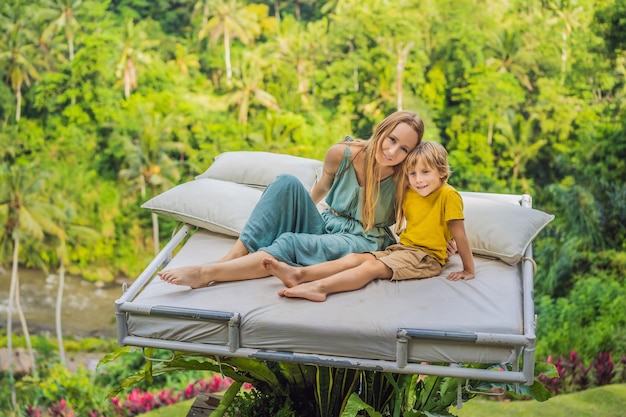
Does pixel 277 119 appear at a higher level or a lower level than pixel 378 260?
lower

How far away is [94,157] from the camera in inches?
689

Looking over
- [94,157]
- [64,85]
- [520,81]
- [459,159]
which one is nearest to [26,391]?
[94,157]

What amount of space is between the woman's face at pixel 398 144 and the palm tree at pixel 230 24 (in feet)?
48.3

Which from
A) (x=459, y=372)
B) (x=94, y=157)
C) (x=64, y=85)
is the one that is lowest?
(x=94, y=157)

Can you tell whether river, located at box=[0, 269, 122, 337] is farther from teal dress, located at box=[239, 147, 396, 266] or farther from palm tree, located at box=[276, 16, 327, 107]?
teal dress, located at box=[239, 147, 396, 266]

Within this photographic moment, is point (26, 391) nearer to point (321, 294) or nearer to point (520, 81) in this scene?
point (520, 81)

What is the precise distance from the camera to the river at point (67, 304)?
53.5 ft

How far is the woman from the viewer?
2.79 metres

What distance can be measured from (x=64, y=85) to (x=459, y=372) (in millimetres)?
16317

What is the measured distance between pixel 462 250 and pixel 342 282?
47cm

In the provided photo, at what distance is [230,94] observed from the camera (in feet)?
58.1

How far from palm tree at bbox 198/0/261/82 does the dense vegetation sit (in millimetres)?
35

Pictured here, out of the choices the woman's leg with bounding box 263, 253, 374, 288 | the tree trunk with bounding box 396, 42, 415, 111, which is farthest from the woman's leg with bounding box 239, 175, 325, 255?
the tree trunk with bounding box 396, 42, 415, 111

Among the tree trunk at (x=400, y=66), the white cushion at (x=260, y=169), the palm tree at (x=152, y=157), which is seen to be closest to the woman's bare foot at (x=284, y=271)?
the white cushion at (x=260, y=169)
